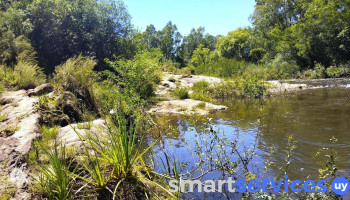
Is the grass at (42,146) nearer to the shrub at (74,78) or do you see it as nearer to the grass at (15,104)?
the grass at (15,104)

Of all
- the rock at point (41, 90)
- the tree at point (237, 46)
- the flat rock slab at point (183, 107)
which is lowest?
the flat rock slab at point (183, 107)

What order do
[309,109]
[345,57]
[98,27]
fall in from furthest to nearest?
1. [345,57]
2. [98,27]
3. [309,109]

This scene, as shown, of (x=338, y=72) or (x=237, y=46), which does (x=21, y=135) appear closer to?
(x=338, y=72)

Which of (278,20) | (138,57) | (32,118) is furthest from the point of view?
(278,20)

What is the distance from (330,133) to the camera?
5.41m

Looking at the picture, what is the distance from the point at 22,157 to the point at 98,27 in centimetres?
1716

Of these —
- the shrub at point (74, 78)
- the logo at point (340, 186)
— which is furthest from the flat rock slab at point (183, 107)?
the logo at point (340, 186)

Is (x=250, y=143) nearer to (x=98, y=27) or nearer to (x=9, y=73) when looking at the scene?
(x=9, y=73)

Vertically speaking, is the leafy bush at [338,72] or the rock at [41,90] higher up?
the leafy bush at [338,72]


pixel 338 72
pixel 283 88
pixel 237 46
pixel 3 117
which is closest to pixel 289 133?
pixel 3 117

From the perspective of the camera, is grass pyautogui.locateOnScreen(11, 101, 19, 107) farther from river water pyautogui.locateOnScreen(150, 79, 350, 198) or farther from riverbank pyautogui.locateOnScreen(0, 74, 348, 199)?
river water pyautogui.locateOnScreen(150, 79, 350, 198)

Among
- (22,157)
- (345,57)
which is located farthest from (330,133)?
(345,57)

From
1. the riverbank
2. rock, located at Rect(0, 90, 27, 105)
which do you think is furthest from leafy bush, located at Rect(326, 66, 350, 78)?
rock, located at Rect(0, 90, 27, 105)

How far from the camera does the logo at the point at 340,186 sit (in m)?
2.52
